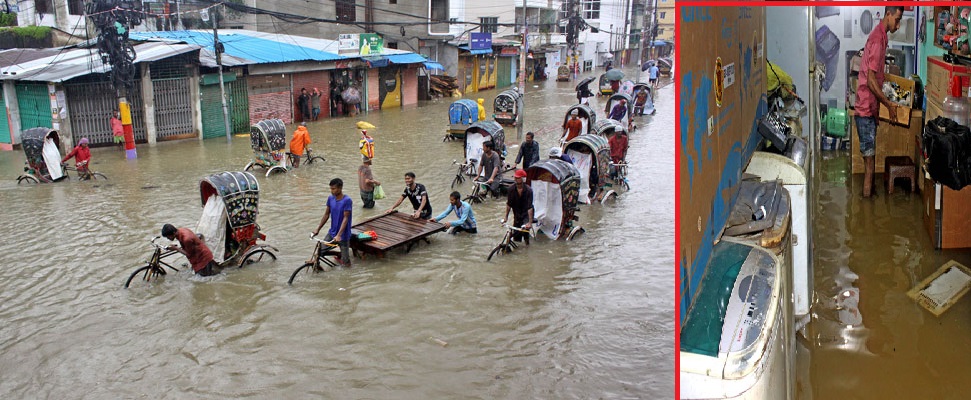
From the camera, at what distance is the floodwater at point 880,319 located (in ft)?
17.8

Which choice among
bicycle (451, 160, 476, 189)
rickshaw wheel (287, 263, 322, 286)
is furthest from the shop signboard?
rickshaw wheel (287, 263, 322, 286)

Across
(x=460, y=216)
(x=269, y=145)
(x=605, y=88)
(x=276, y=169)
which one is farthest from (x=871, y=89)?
(x=605, y=88)

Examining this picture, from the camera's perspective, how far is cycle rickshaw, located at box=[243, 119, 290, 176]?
1619 cm

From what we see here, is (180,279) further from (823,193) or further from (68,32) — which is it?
(68,32)

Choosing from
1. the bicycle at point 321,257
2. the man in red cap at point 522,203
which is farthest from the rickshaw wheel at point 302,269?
the man in red cap at point 522,203

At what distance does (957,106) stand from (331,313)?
6281mm

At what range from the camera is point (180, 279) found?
9.59m

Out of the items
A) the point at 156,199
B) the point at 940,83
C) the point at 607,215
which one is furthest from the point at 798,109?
the point at 156,199

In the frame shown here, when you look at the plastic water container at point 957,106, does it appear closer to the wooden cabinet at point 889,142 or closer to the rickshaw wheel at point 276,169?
the wooden cabinet at point 889,142

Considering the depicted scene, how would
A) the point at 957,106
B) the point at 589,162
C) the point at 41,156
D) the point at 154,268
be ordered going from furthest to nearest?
the point at 41,156
the point at 589,162
the point at 154,268
the point at 957,106

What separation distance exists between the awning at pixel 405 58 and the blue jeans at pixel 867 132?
2329 cm

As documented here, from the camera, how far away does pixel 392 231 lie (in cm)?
1065

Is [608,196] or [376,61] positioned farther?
[376,61]

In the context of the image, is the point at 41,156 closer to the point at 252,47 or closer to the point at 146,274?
the point at 146,274
